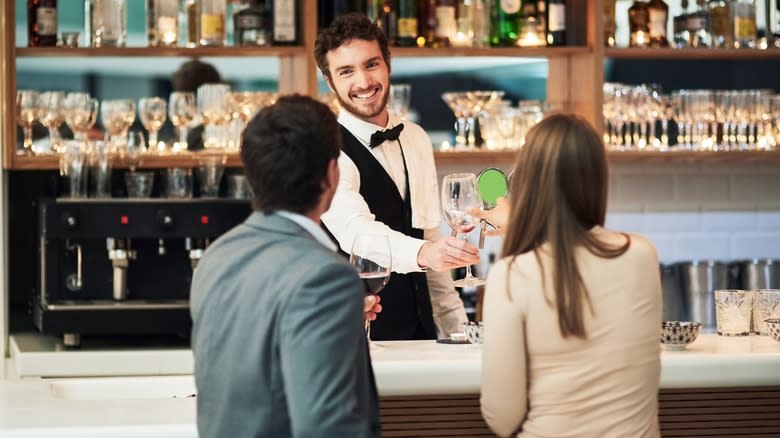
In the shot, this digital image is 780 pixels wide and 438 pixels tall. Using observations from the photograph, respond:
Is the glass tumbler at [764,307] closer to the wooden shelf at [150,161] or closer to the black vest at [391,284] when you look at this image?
the black vest at [391,284]

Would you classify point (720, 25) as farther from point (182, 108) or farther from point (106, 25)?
point (106, 25)

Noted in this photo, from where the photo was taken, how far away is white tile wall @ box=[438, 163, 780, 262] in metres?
5.22

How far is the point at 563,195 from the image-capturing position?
6.96 feet

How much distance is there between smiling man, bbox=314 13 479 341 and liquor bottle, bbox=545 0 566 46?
1414mm

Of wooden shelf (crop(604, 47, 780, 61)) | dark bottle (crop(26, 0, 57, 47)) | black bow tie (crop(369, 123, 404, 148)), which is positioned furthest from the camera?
wooden shelf (crop(604, 47, 780, 61))

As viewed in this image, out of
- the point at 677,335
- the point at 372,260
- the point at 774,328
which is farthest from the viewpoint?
the point at 774,328

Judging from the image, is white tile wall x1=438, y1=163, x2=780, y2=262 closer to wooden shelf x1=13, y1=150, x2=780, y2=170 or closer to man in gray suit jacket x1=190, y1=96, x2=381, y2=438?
wooden shelf x1=13, y1=150, x2=780, y2=170

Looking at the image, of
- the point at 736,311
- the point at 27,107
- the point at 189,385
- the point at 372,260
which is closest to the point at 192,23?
the point at 27,107

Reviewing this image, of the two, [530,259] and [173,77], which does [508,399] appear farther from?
[173,77]

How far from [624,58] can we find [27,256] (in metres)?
2.45

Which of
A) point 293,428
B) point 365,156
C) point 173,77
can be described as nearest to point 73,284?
point 173,77

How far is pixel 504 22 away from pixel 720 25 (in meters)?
0.86

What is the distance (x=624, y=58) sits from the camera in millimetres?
5008

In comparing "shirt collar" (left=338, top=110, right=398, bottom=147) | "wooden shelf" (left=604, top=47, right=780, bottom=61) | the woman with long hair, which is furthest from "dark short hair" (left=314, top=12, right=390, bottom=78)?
"wooden shelf" (left=604, top=47, right=780, bottom=61)
